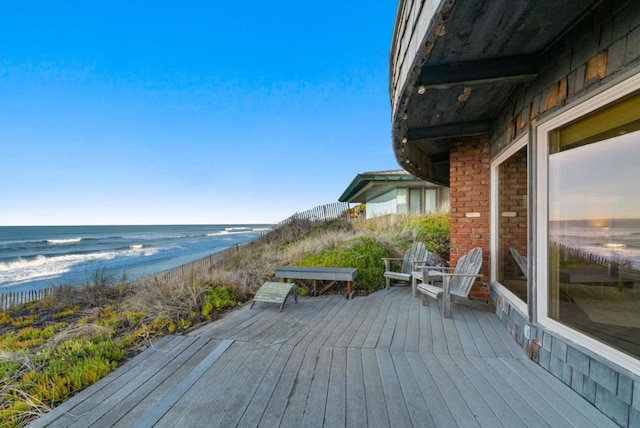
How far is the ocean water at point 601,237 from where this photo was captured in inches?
81.5

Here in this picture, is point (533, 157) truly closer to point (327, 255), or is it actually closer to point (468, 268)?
point (468, 268)

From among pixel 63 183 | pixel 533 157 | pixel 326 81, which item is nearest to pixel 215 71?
pixel 326 81

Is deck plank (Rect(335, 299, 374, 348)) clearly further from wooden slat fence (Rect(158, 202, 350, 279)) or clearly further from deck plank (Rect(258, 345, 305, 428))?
wooden slat fence (Rect(158, 202, 350, 279))

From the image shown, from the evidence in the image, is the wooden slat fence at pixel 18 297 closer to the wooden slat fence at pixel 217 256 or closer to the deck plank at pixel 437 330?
the wooden slat fence at pixel 217 256

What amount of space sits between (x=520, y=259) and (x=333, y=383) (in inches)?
106

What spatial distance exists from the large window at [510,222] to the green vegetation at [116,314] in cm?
243

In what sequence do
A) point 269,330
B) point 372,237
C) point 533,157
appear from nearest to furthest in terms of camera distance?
point 533,157 → point 269,330 → point 372,237

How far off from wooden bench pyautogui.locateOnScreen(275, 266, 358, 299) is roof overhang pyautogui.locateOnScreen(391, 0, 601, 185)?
2.36 m

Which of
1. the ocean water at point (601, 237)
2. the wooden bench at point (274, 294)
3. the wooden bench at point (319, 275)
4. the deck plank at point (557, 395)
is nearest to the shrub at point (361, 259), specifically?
the wooden bench at point (319, 275)

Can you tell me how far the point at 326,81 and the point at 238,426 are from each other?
1228 centimetres

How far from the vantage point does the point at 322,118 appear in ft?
48.8

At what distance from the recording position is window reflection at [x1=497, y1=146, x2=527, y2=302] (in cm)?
331

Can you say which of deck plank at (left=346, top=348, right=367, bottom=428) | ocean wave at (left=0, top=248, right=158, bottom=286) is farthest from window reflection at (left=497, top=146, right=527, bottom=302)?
ocean wave at (left=0, top=248, right=158, bottom=286)

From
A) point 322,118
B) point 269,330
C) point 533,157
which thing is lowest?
point 269,330
